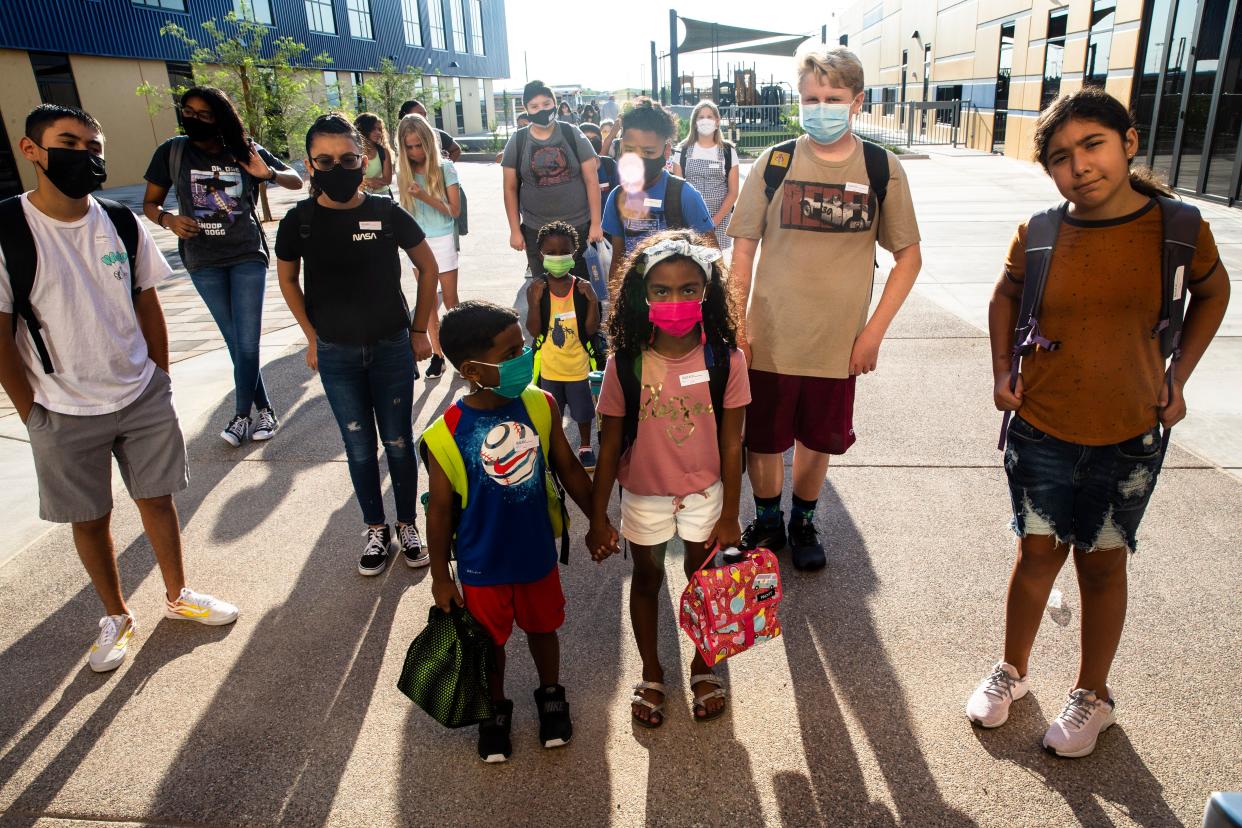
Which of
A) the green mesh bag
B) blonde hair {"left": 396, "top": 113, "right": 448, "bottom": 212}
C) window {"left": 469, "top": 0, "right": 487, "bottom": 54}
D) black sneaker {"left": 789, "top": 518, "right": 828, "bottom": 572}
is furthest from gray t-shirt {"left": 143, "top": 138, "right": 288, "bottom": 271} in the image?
window {"left": 469, "top": 0, "right": 487, "bottom": 54}

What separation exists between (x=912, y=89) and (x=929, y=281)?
2990 cm

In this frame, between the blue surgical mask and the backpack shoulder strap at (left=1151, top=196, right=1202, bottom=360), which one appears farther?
the blue surgical mask

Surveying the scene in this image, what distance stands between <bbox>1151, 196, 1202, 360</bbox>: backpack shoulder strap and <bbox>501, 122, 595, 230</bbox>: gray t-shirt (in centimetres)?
391

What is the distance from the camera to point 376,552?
365 centimetres

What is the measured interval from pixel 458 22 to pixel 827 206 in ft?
193

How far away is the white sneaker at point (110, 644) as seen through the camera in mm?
3008

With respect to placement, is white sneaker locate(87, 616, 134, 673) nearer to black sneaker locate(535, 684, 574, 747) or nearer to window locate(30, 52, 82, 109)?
black sneaker locate(535, 684, 574, 747)

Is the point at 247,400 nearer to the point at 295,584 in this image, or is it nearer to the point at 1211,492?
the point at 295,584

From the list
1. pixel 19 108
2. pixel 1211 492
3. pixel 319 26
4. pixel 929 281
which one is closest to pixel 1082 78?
pixel 929 281

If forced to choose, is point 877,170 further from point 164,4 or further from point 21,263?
point 164,4

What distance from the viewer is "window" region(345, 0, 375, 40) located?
3959cm

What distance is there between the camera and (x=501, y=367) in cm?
234

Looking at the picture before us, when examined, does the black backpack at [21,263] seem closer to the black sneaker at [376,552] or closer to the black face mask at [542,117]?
the black sneaker at [376,552]

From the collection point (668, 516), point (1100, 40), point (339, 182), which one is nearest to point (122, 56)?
point (1100, 40)
